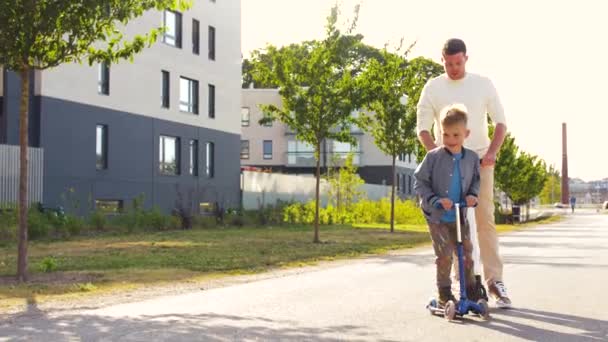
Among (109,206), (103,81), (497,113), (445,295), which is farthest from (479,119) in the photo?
(103,81)

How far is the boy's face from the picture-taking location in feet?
20.1

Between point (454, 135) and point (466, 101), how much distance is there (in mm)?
857

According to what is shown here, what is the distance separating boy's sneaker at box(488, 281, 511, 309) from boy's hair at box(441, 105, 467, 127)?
1.53 m

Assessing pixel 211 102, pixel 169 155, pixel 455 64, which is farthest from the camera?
pixel 211 102

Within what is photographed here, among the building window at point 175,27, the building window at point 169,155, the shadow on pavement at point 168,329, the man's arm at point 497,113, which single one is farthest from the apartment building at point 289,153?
the shadow on pavement at point 168,329

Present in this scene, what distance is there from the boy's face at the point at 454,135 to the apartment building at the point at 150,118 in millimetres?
20650

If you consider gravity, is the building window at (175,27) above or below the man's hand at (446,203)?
above

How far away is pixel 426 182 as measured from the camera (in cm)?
616

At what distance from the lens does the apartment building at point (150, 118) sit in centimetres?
2630

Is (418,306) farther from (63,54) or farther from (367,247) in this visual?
(367,247)

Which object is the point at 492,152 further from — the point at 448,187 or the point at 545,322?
the point at 545,322

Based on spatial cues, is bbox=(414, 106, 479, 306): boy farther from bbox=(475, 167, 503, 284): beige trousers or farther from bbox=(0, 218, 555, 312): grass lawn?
bbox=(0, 218, 555, 312): grass lawn

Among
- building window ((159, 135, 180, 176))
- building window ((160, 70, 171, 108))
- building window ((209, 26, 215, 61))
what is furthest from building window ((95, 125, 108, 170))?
building window ((209, 26, 215, 61))

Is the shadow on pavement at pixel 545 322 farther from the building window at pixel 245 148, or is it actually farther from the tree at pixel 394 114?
the building window at pixel 245 148
